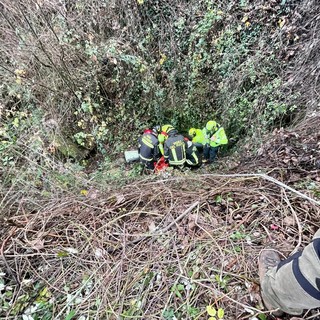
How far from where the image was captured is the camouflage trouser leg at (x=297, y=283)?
1.58 metres

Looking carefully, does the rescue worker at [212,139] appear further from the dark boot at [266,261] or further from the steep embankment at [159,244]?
the dark boot at [266,261]

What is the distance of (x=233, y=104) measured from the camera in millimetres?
4570

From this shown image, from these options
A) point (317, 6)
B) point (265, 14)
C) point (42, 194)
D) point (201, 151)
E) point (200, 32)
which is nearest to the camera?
point (42, 194)

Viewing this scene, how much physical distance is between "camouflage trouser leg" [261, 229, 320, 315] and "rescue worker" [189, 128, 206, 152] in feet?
9.83

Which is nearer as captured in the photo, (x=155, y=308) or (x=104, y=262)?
(x=155, y=308)

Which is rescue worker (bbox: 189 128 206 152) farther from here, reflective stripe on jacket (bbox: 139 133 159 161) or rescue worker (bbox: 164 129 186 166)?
reflective stripe on jacket (bbox: 139 133 159 161)

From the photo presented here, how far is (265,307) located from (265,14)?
4.04m

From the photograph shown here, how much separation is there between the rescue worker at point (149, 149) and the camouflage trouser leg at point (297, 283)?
2940mm

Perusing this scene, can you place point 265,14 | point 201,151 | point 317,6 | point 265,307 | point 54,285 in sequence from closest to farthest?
point 265,307
point 54,285
point 317,6
point 265,14
point 201,151

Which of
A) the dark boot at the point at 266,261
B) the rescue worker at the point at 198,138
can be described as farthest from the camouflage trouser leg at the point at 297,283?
the rescue worker at the point at 198,138

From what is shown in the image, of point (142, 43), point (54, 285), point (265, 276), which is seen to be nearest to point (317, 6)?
point (142, 43)

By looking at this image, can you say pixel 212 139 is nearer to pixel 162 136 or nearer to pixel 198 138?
pixel 198 138

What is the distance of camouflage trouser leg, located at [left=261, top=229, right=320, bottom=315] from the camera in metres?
1.58

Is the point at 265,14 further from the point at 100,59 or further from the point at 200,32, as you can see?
the point at 100,59
